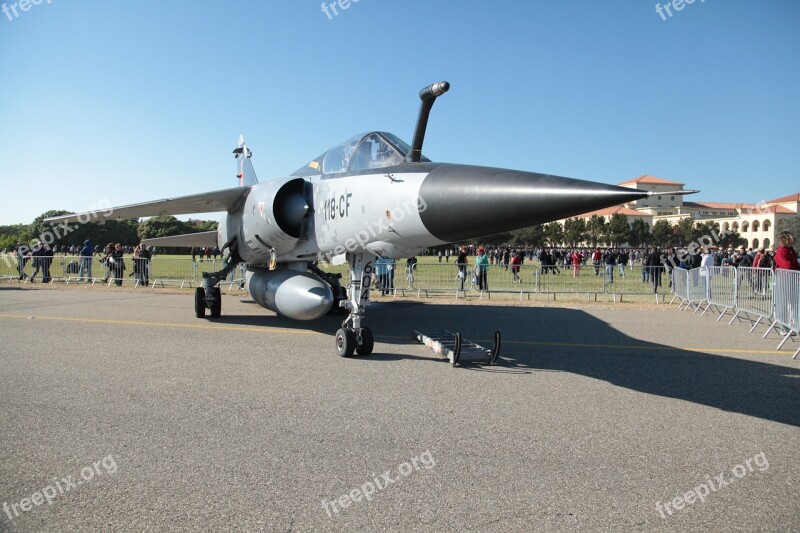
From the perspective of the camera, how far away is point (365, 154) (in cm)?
679

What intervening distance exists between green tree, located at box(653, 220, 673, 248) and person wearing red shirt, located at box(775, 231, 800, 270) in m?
90.1

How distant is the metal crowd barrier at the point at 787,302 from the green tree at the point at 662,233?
299 ft

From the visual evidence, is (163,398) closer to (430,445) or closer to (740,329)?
(430,445)

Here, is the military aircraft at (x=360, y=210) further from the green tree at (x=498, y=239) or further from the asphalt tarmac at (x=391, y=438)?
the green tree at (x=498, y=239)

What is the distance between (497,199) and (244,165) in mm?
10677

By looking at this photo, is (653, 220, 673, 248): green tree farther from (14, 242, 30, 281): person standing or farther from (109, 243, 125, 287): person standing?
(14, 242, 30, 281): person standing

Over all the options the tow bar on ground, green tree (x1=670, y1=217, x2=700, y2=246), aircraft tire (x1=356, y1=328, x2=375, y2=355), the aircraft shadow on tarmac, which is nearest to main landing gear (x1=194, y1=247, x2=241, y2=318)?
the aircraft shadow on tarmac

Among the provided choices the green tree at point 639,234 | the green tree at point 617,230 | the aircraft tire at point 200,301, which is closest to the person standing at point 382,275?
the aircraft tire at point 200,301

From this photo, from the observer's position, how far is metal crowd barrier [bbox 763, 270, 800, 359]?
801 cm

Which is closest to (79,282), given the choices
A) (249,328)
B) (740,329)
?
(249,328)

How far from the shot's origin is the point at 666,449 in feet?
12.2

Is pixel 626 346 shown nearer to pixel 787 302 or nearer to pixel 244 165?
pixel 787 302

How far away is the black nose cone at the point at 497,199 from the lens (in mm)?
4039

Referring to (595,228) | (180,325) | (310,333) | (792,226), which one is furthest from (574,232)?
(180,325)
